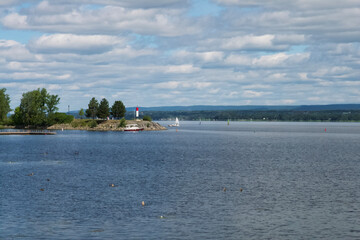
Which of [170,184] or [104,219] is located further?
[170,184]

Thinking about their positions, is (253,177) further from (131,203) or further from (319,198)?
(131,203)

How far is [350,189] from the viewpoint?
61375mm

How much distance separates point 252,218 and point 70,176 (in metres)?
38.5

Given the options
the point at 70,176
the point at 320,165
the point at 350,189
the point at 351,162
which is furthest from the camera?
the point at 351,162

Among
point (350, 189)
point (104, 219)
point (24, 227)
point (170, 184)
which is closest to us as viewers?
point (24, 227)

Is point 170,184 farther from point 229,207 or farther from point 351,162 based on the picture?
point 351,162

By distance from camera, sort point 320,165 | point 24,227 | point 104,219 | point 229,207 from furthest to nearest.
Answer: point 320,165
point 229,207
point 104,219
point 24,227

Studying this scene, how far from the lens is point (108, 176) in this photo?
75000mm

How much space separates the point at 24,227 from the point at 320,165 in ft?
226

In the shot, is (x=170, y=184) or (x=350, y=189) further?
(x=170, y=184)

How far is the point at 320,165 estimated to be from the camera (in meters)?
95.0

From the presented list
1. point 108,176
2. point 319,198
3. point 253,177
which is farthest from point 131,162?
point 319,198

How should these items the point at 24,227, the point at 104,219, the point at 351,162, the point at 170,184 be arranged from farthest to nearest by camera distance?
1. the point at 351,162
2. the point at 170,184
3. the point at 104,219
4. the point at 24,227

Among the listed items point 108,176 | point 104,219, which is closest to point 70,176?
point 108,176
